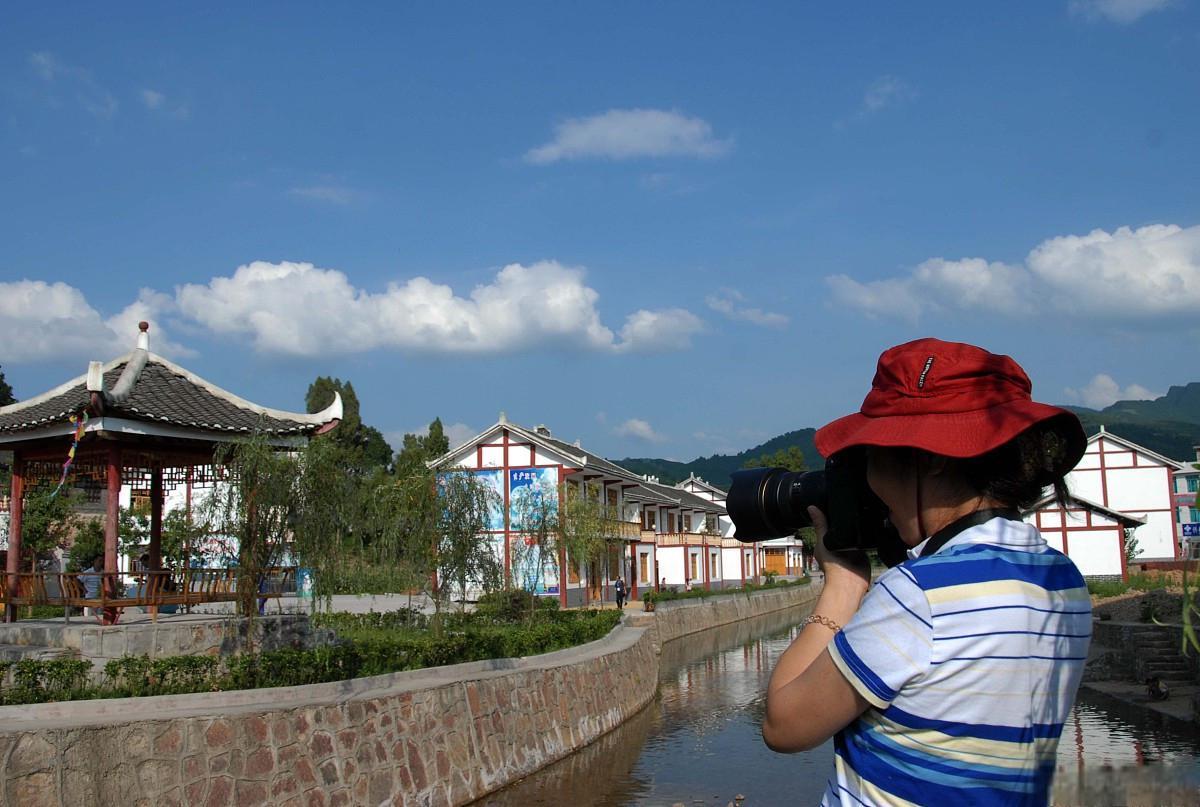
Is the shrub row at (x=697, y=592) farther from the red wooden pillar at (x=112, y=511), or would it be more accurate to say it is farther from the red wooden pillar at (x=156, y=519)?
the red wooden pillar at (x=112, y=511)

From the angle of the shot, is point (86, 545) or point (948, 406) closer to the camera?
point (948, 406)

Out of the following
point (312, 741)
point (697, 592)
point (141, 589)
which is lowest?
point (697, 592)

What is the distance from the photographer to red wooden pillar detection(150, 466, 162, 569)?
41.9 ft

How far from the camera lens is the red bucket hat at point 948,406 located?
1.68 meters

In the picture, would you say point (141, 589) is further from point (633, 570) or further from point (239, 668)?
point (633, 570)

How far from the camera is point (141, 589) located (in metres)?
12.6

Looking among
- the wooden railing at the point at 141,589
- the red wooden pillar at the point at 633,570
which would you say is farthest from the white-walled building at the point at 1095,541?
the wooden railing at the point at 141,589

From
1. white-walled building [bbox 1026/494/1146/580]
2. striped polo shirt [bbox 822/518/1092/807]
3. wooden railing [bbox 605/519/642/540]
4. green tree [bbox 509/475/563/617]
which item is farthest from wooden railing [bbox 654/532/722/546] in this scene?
striped polo shirt [bbox 822/518/1092/807]

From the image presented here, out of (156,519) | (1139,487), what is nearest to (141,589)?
(156,519)

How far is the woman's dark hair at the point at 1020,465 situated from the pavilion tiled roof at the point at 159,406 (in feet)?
36.3

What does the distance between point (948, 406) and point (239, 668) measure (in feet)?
29.2

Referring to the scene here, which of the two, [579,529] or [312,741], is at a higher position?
[579,529]

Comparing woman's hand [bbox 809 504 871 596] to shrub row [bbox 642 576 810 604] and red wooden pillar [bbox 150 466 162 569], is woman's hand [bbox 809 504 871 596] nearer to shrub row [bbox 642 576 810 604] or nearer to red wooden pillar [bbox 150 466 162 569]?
red wooden pillar [bbox 150 466 162 569]

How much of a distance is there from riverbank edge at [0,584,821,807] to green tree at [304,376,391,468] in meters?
35.3
